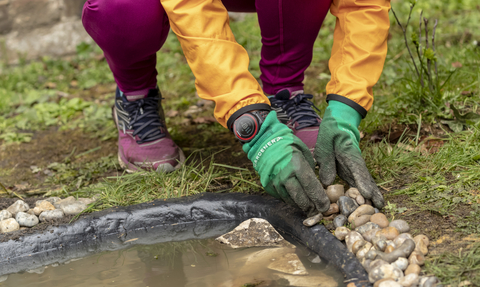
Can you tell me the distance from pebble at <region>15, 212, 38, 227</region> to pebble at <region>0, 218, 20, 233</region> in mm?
14

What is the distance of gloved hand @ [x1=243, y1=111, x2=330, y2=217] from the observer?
133 centimetres

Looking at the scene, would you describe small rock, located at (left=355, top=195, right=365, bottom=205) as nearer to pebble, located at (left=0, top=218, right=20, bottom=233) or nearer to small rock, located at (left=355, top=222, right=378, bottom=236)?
small rock, located at (left=355, top=222, right=378, bottom=236)

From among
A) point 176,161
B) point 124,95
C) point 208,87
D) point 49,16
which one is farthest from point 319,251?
point 49,16

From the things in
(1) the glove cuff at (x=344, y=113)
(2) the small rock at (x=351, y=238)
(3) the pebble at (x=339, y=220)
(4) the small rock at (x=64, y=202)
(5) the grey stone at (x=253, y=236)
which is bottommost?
(4) the small rock at (x=64, y=202)

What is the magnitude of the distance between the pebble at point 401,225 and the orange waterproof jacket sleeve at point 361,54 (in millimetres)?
404

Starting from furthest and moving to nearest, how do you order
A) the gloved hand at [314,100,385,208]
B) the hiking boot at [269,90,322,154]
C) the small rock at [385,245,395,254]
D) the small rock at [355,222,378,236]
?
the hiking boot at [269,90,322,154]
the gloved hand at [314,100,385,208]
the small rock at [355,222,378,236]
the small rock at [385,245,395,254]

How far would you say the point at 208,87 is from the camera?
4.76 ft

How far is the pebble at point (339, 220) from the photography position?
1.41 metres

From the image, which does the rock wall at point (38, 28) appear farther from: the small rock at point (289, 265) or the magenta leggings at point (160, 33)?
the small rock at point (289, 265)

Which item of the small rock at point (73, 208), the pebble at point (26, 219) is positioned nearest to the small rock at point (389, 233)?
the small rock at point (73, 208)

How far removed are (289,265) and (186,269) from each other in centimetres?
32

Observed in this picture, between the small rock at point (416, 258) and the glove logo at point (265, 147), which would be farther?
the glove logo at point (265, 147)

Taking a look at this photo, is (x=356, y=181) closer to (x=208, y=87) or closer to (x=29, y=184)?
(x=208, y=87)

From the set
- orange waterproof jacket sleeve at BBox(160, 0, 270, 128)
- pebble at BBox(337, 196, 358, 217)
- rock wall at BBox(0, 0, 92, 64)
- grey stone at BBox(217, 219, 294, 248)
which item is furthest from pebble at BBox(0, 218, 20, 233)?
rock wall at BBox(0, 0, 92, 64)
